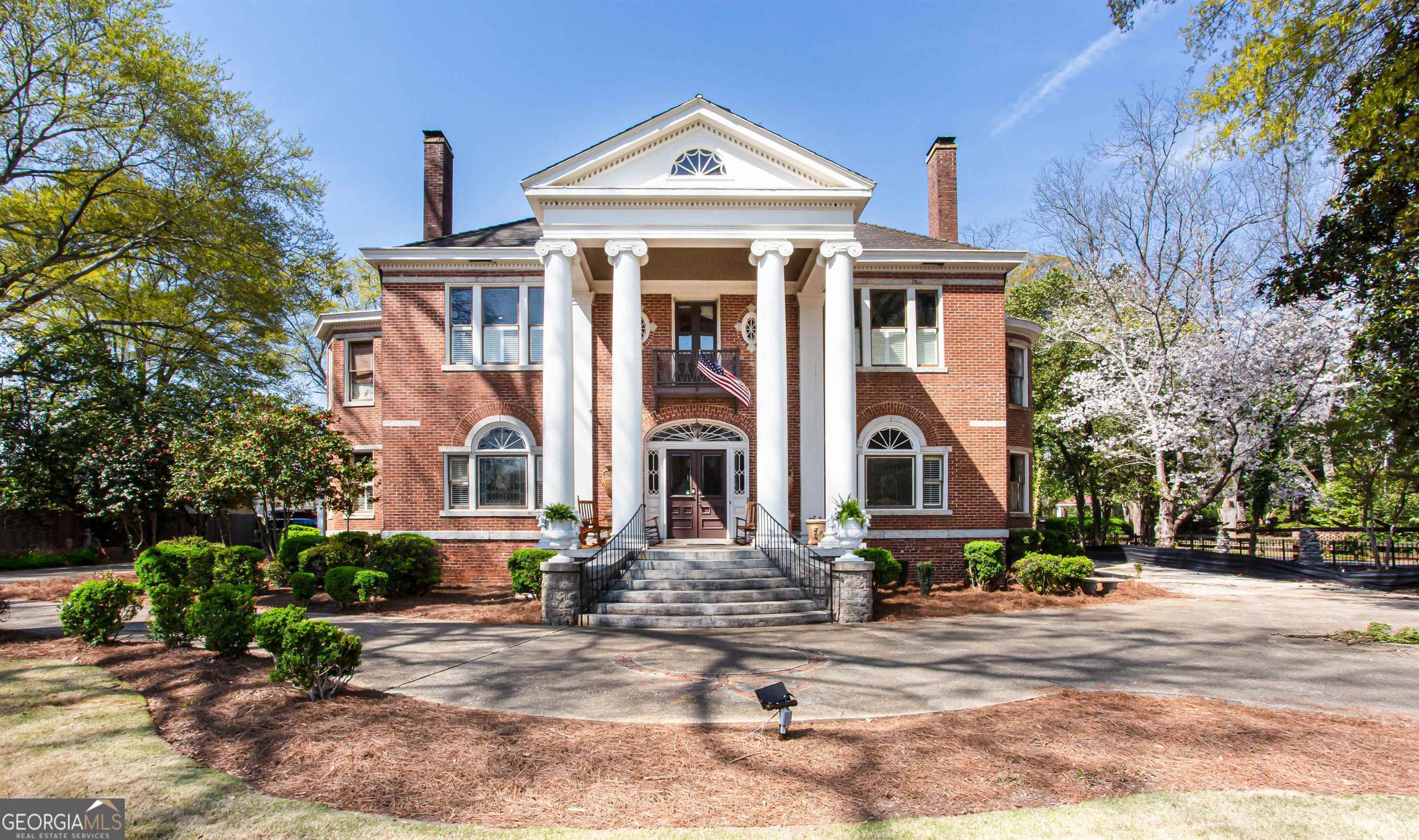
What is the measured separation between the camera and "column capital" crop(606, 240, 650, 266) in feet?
49.5

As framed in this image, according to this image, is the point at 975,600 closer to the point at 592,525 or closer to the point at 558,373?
the point at 592,525

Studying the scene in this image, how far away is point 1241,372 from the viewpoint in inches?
917

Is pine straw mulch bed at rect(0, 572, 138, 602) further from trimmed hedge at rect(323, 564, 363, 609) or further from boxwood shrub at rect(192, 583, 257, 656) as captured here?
boxwood shrub at rect(192, 583, 257, 656)

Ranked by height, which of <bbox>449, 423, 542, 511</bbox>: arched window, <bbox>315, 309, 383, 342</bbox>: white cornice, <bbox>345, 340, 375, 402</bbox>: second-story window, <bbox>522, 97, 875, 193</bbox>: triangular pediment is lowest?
<bbox>449, 423, 542, 511</bbox>: arched window

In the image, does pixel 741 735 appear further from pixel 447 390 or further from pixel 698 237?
pixel 447 390

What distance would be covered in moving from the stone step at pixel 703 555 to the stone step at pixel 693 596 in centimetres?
115

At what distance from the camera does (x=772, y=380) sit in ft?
48.7

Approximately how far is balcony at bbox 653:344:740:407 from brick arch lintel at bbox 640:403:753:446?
37cm

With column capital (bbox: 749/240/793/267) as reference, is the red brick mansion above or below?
below

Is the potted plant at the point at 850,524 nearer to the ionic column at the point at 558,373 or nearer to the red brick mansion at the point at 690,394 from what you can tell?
the red brick mansion at the point at 690,394

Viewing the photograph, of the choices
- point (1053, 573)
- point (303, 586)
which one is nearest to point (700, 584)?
point (303, 586)

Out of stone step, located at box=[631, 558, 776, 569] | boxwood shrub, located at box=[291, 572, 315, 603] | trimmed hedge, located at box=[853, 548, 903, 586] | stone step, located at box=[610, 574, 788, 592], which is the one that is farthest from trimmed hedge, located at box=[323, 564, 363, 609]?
trimmed hedge, located at box=[853, 548, 903, 586]

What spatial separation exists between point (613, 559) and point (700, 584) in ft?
5.71

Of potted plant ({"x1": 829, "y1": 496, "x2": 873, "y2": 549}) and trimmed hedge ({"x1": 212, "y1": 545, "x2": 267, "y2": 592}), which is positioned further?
potted plant ({"x1": 829, "y1": 496, "x2": 873, "y2": 549})
